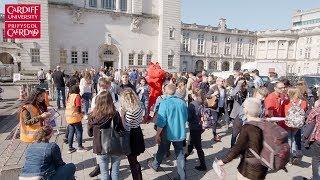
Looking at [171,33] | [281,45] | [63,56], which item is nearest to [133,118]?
[63,56]

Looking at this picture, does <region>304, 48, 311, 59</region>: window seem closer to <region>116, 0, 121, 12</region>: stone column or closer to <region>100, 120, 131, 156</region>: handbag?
<region>116, 0, 121, 12</region>: stone column

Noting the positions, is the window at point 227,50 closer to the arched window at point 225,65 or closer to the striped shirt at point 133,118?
the arched window at point 225,65

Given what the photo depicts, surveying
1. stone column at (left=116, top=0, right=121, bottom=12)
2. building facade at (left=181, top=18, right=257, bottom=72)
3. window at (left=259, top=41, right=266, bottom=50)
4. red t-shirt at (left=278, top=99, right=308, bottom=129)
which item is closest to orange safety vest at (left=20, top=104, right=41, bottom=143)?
red t-shirt at (left=278, top=99, right=308, bottom=129)

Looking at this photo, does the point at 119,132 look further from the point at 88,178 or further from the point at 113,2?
the point at 113,2

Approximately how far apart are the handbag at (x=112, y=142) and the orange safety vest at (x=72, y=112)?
2.62 metres

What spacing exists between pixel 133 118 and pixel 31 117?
204 centimetres

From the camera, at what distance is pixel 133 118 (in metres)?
4.86

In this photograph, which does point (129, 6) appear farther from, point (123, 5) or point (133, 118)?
point (133, 118)

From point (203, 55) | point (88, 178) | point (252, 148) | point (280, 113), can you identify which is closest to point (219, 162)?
point (252, 148)

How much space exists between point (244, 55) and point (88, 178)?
6271 cm

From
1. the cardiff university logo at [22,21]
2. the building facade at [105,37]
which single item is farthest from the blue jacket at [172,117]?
the building facade at [105,37]

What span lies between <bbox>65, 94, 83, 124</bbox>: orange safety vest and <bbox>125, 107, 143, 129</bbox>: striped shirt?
8.37 ft

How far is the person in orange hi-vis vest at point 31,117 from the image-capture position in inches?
207

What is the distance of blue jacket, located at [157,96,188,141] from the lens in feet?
17.7
